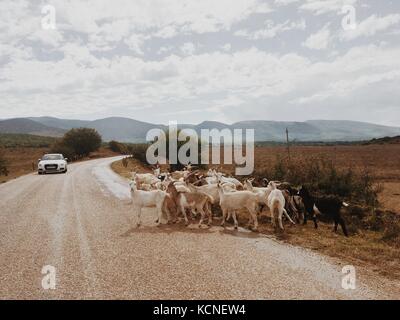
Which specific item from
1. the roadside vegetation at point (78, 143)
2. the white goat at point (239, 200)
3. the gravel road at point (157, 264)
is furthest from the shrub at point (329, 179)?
the roadside vegetation at point (78, 143)

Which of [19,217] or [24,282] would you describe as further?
[19,217]

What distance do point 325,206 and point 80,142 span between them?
7314cm

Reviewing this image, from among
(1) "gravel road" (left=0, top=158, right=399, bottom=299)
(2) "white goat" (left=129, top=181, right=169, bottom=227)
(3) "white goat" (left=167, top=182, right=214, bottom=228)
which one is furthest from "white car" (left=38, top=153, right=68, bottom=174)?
(3) "white goat" (left=167, top=182, right=214, bottom=228)

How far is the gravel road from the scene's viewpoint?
7277mm

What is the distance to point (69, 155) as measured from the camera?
73875mm

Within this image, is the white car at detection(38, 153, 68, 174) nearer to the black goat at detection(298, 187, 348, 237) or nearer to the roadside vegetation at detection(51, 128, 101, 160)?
the black goat at detection(298, 187, 348, 237)

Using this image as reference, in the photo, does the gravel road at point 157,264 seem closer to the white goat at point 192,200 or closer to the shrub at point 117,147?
the white goat at point 192,200

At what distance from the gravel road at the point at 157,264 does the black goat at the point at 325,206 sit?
3014mm

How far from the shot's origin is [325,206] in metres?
13.2

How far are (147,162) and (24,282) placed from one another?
44.7 m

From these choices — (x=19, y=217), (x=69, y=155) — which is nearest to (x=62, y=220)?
(x=19, y=217)
